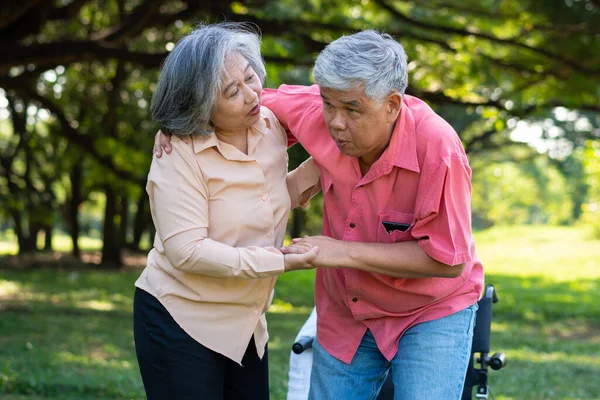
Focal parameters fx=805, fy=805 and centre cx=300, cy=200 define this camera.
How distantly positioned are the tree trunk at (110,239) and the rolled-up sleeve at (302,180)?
46.2 feet

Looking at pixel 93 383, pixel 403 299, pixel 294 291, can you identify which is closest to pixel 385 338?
pixel 403 299

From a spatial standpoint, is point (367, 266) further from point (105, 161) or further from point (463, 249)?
point (105, 161)

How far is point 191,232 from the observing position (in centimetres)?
267

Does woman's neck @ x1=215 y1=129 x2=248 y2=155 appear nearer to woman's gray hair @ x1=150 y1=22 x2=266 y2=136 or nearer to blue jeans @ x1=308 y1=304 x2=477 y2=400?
woman's gray hair @ x1=150 y1=22 x2=266 y2=136

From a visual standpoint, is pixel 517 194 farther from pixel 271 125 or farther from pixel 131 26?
pixel 271 125

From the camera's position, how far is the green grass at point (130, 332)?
6.24 meters

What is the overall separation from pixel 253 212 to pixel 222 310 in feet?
1.20

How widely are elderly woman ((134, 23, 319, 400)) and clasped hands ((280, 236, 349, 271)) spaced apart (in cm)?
1

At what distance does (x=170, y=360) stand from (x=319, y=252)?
64 cm

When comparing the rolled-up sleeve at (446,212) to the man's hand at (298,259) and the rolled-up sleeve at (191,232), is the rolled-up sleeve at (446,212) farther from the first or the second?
the rolled-up sleeve at (191,232)

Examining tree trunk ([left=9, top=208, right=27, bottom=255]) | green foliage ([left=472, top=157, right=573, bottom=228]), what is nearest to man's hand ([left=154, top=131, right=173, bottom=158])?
tree trunk ([left=9, top=208, right=27, bottom=255])

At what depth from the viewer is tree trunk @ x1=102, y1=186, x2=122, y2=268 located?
55.6 ft

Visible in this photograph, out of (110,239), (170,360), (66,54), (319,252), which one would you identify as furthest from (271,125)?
(110,239)

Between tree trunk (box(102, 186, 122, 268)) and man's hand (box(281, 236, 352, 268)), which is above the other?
man's hand (box(281, 236, 352, 268))
